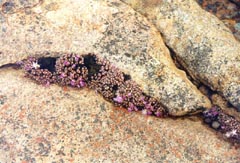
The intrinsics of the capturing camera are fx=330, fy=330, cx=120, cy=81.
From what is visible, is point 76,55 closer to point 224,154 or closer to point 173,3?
point 173,3

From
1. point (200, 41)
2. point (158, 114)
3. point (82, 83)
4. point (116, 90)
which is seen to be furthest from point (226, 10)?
point (82, 83)

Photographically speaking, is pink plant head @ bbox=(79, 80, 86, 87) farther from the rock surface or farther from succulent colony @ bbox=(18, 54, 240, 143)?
the rock surface

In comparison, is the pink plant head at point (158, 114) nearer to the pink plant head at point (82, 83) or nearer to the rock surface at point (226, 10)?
the pink plant head at point (82, 83)

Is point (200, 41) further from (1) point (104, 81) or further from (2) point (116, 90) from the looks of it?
(1) point (104, 81)

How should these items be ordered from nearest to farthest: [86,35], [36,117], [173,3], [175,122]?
[36,117]
[175,122]
[86,35]
[173,3]

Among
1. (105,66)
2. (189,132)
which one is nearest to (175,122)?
(189,132)

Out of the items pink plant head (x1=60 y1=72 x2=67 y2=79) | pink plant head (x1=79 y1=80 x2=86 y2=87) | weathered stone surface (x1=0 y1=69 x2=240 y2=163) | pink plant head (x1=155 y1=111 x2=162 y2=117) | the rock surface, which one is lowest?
weathered stone surface (x1=0 y1=69 x2=240 y2=163)

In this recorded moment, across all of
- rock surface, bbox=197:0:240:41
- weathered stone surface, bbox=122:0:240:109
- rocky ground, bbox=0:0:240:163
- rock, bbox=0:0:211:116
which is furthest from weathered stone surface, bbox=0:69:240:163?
rock surface, bbox=197:0:240:41
